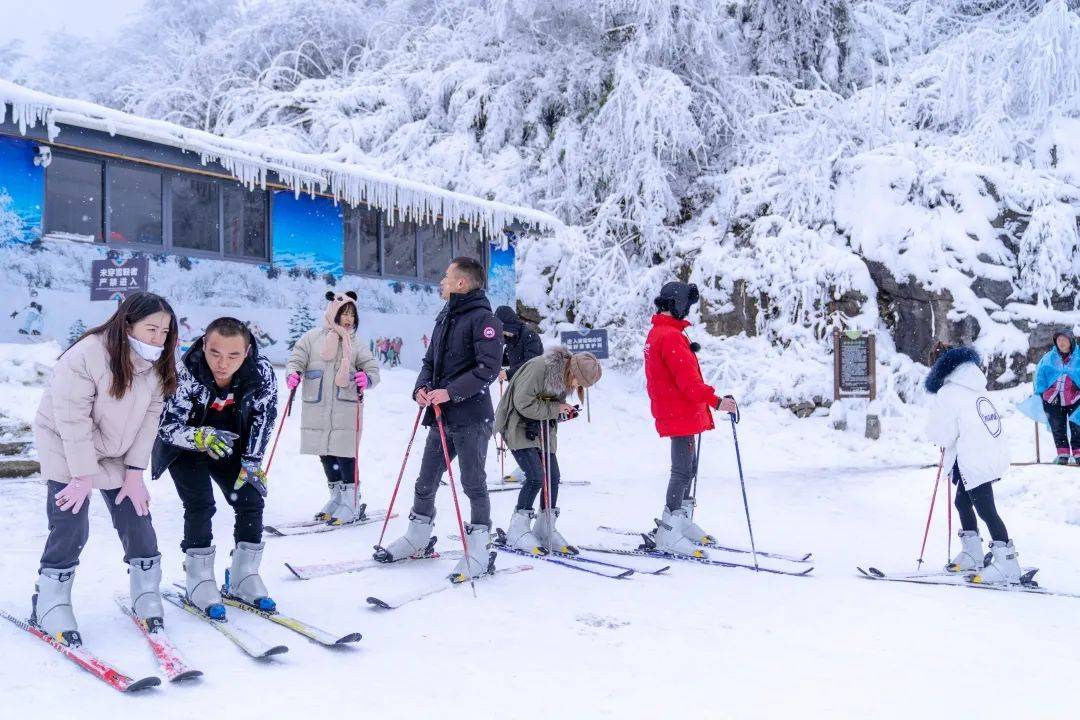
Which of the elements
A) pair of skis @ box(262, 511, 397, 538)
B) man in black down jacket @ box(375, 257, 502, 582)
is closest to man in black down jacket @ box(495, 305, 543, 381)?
pair of skis @ box(262, 511, 397, 538)

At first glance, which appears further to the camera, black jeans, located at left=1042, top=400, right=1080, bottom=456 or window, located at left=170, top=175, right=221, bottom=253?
window, located at left=170, top=175, right=221, bottom=253

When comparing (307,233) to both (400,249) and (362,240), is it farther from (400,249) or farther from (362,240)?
(400,249)

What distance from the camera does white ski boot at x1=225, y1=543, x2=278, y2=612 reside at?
4.15m

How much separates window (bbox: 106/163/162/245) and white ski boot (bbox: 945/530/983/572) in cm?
1039

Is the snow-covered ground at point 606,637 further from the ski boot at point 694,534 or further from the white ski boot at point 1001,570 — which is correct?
the ski boot at point 694,534

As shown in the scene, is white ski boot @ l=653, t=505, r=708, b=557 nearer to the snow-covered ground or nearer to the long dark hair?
the snow-covered ground

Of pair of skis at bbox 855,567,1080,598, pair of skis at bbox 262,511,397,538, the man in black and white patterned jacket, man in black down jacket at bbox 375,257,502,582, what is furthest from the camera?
pair of skis at bbox 262,511,397,538

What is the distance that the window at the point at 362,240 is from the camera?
46.5 ft

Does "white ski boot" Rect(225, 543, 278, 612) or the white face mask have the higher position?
the white face mask

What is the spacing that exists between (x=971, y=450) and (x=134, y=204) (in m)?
10.5

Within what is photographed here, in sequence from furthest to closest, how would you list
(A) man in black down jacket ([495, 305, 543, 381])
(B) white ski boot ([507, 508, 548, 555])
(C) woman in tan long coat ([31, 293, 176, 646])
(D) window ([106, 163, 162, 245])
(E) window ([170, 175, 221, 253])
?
(E) window ([170, 175, 221, 253]) → (D) window ([106, 163, 162, 245]) → (A) man in black down jacket ([495, 305, 543, 381]) → (B) white ski boot ([507, 508, 548, 555]) → (C) woman in tan long coat ([31, 293, 176, 646])

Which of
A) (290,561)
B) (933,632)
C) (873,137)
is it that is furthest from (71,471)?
(873,137)

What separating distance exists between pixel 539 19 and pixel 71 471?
18.0 metres

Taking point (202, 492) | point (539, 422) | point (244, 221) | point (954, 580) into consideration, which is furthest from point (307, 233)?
point (954, 580)
